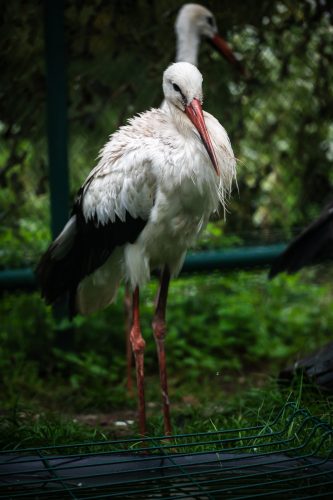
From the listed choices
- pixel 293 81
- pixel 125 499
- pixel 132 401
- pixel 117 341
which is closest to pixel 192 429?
pixel 132 401

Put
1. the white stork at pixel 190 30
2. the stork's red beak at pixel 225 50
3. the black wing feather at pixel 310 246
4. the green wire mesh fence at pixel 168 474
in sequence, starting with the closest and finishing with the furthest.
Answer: the green wire mesh fence at pixel 168 474 < the black wing feather at pixel 310 246 < the white stork at pixel 190 30 < the stork's red beak at pixel 225 50

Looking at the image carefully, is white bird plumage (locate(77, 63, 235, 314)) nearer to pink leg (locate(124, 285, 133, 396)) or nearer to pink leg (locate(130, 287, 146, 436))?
pink leg (locate(130, 287, 146, 436))

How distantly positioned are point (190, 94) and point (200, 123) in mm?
131

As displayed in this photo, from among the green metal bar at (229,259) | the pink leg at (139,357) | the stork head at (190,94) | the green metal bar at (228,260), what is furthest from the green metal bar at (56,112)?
the stork head at (190,94)

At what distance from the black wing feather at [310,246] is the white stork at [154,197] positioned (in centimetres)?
91

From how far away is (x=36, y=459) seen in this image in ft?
8.28

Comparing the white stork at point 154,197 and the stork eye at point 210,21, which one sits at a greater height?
the stork eye at point 210,21

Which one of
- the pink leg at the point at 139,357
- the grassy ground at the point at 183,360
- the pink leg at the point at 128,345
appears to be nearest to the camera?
the pink leg at the point at 139,357

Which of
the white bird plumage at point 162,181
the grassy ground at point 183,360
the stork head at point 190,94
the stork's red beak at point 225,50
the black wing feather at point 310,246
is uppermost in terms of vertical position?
the stork's red beak at point 225,50

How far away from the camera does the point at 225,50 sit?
5.01m

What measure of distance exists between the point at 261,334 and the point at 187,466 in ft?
8.88

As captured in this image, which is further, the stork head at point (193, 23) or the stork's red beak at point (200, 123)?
the stork head at point (193, 23)

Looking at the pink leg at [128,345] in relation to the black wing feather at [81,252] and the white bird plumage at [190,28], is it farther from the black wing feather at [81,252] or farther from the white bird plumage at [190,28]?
the white bird plumage at [190,28]

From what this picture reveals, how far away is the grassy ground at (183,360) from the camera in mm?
3521
